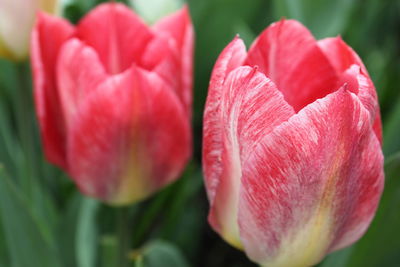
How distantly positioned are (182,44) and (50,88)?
12 centimetres

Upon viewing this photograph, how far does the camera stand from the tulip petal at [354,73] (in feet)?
1.37

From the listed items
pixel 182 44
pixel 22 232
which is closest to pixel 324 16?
pixel 182 44

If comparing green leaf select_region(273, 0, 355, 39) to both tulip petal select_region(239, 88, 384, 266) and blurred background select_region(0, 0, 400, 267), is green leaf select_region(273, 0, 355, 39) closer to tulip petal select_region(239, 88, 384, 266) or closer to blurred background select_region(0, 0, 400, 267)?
blurred background select_region(0, 0, 400, 267)

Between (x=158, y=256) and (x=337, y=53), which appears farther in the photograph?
(x=158, y=256)

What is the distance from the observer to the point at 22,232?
0.62m

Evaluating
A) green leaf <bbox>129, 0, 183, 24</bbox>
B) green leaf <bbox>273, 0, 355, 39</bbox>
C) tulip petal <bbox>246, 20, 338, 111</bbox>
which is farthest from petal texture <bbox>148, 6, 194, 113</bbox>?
green leaf <bbox>273, 0, 355, 39</bbox>

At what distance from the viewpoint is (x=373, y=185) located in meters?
0.43

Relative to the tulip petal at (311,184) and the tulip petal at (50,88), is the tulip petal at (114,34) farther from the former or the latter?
the tulip petal at (311,184)

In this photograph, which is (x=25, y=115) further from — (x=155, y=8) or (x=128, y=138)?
(x=155, y=8)

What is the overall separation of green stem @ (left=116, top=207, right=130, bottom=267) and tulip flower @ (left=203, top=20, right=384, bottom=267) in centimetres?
18

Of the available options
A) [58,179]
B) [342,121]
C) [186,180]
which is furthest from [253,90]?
[58,179]

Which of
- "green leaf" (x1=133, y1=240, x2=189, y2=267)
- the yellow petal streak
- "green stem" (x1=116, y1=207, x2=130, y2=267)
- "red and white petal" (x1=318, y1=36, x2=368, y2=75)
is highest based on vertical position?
"red and white petal" (x1=318, y1=36, x2=368, y2=75)

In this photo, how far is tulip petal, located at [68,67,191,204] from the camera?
54 centimetres

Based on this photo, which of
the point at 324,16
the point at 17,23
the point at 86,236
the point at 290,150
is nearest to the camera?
the point at 290,150
